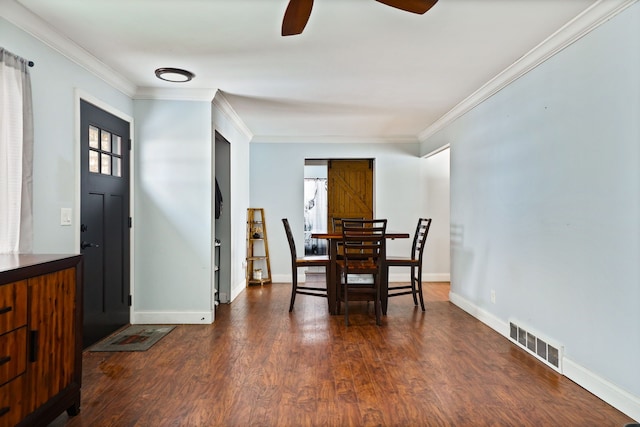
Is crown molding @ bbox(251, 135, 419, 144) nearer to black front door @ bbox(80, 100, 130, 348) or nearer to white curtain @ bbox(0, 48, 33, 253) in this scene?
black front door @ bbox(80, 100, 130, 348)

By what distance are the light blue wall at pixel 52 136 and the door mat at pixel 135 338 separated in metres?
0.89

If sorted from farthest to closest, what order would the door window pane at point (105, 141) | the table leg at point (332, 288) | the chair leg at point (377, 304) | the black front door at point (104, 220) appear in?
the table leg at point (332, 288) → the chair leg at point (377, 304) → the door window pane at point (105, 141) → the black front door at point (104, 220)

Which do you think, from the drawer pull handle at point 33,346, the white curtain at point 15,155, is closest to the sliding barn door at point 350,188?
the white curtain at point 15,155

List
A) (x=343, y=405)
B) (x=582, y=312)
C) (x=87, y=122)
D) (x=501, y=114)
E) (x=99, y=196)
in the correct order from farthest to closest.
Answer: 1. (x=501, y=114)
2. (x=99, y=196)
3. (x=87, y=122)
4. (x=582, y=312)
5. (x=343, y=405)

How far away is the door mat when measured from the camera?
338 cm

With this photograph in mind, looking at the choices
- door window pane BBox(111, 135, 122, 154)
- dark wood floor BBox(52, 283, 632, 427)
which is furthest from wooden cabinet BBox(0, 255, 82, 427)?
door window pane BBox(111, 135, 122, 154)

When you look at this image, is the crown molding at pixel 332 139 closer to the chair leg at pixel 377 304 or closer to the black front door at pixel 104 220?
Result: the black front door at pixel 104 220

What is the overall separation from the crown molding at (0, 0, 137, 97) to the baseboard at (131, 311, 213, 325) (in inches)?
86.7

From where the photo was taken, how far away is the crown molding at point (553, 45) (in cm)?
240

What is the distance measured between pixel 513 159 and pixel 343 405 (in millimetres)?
2529

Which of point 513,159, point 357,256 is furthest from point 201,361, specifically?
point 513,159

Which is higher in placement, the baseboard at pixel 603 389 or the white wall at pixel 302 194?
the white wall at pixel 302 194

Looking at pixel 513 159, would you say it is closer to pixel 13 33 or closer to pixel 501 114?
pixel 501 114

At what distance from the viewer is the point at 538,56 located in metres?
3.12
